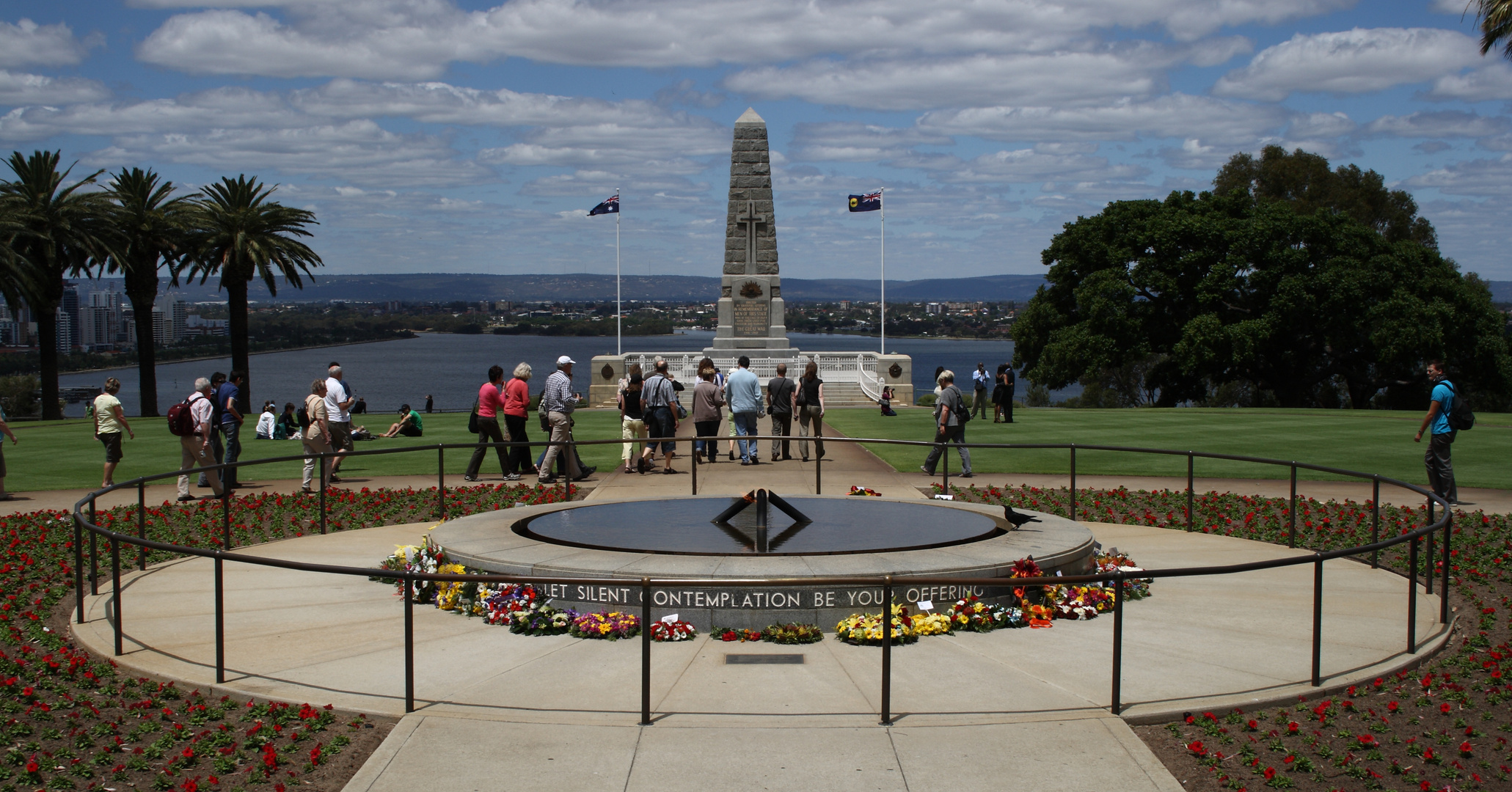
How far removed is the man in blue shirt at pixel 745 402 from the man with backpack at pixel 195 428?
7.70 meters

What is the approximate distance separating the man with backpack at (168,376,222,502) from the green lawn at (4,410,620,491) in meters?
2.13

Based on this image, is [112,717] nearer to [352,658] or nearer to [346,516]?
[352,658]

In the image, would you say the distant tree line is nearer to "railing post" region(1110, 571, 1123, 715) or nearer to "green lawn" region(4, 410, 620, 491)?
"green lawn" region(4, 410, 620, 491)

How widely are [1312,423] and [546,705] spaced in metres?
26.4

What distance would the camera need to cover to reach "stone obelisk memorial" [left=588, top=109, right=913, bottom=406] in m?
37.8

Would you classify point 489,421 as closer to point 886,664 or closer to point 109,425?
point 109,425

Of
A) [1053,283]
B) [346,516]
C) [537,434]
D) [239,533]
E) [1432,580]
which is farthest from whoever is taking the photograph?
[1053,283]

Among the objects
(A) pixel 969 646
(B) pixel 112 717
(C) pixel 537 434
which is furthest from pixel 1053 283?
(B) pixel 112 717

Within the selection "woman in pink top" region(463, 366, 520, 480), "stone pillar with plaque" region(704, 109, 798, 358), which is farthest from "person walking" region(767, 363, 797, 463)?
"stone pillar with plaque" region(704, 109, 798, 358)

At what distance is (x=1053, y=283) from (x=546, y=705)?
47945 mm

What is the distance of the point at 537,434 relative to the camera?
88.9ft

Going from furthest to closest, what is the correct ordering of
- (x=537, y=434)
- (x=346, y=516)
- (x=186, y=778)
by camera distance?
(x=537, y=434) < (x=346, y=516) < (x=186, y=778)

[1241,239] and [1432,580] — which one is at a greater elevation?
[1241,239]

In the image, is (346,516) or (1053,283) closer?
(346,516)
